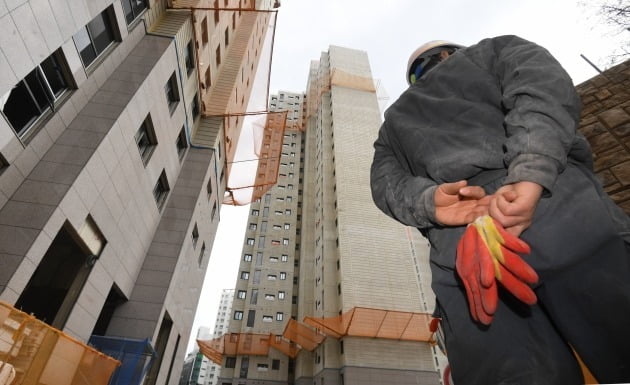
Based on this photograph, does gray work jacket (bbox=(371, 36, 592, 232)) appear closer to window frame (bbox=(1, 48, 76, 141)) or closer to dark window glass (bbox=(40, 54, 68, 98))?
window frame (bbox=(1, 48, 76, 141))

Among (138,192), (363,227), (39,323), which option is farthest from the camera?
(363,227)

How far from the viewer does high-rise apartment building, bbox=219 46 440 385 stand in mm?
22016

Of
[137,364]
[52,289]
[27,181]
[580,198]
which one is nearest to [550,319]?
[580,198]

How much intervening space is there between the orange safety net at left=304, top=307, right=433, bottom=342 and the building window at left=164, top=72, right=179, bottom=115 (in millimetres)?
15899

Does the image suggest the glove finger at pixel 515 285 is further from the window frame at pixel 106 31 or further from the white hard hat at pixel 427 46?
the window frame at pixel 106 31

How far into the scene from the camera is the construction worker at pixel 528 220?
1.12 metres

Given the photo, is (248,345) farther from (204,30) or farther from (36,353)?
(36,353)

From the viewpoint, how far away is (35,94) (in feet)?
21.0

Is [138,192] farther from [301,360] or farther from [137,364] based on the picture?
[301,360]

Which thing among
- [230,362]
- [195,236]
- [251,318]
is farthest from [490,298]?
[251,318]

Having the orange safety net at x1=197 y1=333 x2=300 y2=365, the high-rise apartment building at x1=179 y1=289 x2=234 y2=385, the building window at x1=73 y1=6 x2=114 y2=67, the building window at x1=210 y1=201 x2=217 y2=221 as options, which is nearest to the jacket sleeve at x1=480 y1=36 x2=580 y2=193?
the building window at x1=73 y1=6 x2=114 y2=67

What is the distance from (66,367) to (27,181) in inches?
153

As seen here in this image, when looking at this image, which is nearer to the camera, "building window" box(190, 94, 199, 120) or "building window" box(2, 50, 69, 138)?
"building window" box(2, 50, 69, 138)

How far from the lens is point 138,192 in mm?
9602
